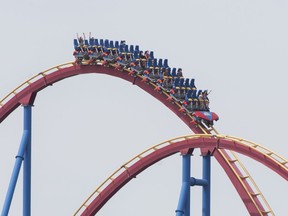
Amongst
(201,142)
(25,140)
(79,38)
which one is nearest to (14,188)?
(25,140)

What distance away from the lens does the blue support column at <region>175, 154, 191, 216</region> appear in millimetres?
34062

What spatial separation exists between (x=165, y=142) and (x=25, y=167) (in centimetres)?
551

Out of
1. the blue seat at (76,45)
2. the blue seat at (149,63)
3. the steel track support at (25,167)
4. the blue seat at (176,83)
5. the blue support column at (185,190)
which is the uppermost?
the blue seat at (76,45)

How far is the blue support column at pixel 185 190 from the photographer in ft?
112

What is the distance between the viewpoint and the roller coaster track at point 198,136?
32688mm

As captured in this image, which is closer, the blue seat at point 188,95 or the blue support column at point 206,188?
the blue support column at point 206,188

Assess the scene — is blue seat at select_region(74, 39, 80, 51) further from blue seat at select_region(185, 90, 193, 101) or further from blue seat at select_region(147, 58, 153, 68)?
blue seat at select_region(185, 90, 193, 101)

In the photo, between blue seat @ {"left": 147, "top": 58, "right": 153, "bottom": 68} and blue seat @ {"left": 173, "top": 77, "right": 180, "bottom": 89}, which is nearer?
blue seat @ {"left": 173, "top": 77, "right": 180, "bottom": 89}

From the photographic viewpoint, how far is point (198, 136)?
112 ft

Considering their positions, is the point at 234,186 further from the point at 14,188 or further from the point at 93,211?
the point at 14,188

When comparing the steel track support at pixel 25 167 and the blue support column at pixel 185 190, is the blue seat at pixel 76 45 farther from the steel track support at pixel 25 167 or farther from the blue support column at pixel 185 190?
the blue support column at pixel 185 190

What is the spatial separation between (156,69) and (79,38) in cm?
240

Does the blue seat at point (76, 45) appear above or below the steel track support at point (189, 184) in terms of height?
above

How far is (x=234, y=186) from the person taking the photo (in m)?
34.3
